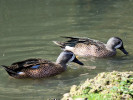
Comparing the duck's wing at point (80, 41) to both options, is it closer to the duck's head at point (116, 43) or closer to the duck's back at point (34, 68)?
the duck's head at point (116, 43)

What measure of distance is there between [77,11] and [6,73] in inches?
295

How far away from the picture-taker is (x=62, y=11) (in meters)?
15.5

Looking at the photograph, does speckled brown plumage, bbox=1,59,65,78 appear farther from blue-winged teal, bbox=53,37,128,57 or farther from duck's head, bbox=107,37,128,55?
duck's head, bbox=107,37,128,55

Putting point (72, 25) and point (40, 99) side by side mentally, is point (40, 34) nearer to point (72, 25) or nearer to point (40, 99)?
point (72, 25)

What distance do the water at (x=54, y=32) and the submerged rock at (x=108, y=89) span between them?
1.22 meters

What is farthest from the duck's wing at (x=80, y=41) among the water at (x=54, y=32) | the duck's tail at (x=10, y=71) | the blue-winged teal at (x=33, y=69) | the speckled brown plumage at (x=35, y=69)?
the duck's tail at (x=10, y=71)

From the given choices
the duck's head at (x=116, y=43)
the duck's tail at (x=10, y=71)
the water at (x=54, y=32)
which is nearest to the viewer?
the water at (x=54, y=32)

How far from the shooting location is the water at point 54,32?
25.9ft

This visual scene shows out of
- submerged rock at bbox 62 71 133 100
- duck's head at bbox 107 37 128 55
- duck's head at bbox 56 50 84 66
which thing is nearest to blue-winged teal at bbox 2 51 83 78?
duck's head at bbox 56 50 84 66

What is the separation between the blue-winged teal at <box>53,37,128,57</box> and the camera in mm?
10273

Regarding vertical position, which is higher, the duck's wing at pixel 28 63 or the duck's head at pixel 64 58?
the duck's wing at pixel 28 63

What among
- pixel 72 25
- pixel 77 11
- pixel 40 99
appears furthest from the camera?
pixel 77 11

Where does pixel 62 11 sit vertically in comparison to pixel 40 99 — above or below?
above

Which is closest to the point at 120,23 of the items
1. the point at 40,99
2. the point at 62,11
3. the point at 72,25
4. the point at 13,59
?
the point at 72,25
